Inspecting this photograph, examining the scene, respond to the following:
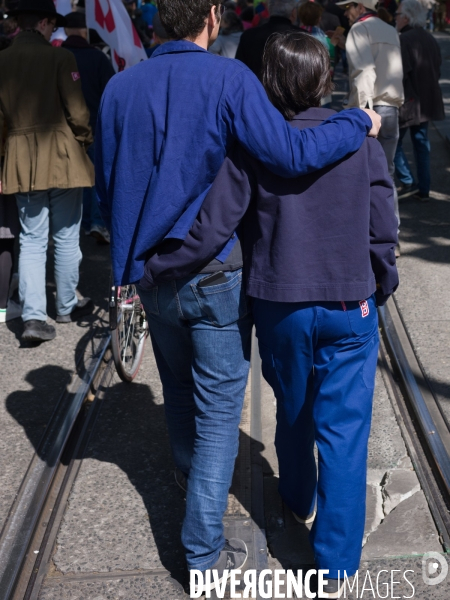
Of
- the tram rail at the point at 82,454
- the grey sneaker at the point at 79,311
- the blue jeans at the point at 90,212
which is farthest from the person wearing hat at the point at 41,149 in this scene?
the blue jeans at the point at 90,212

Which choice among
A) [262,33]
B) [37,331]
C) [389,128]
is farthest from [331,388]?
[389,128]

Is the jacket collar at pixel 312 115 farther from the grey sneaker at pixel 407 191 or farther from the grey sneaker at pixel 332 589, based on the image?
the grey sneaker at pixel 407 191

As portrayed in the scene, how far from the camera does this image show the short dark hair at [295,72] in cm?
241

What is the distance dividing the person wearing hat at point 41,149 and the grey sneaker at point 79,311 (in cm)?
15

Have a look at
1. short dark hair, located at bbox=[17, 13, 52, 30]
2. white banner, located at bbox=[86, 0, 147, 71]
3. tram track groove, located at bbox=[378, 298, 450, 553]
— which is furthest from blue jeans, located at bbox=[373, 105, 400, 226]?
short dark hair, located at bbox=[17, 13, 52, 30]

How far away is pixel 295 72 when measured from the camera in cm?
242

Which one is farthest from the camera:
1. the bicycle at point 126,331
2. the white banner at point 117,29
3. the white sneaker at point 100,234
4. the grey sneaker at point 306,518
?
the white sneaker at point 100,234

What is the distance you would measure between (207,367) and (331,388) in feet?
1.34

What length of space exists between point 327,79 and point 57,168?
2972 millimetres

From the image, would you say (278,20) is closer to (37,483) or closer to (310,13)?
(310,13)

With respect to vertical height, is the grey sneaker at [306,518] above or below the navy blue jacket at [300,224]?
below

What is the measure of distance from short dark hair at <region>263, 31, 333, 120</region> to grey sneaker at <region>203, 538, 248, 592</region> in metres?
1.53

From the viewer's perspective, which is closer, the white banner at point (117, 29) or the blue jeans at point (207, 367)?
the blue jeans at point (207, 367)

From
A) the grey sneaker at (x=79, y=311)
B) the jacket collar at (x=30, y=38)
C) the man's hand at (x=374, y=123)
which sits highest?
the man's hand at (x=374, y=123)
